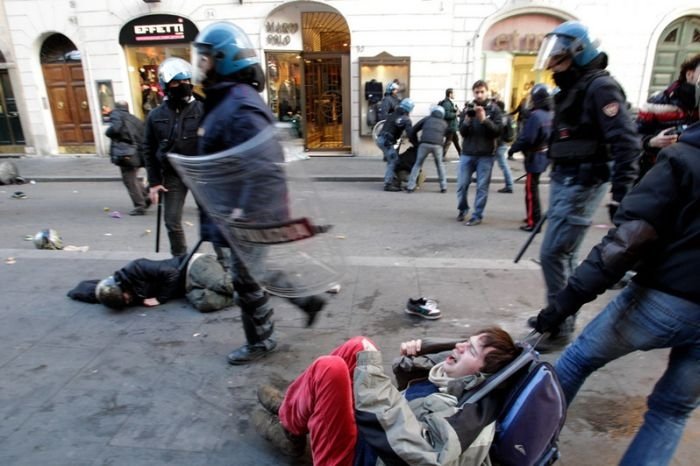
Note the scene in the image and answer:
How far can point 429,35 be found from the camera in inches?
486

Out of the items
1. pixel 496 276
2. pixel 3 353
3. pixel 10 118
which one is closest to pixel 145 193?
pixel 3 353

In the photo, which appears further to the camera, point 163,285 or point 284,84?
point 284,84

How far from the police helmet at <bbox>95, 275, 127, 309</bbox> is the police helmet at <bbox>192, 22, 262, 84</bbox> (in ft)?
6.49

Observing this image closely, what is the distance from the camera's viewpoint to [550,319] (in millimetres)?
1961

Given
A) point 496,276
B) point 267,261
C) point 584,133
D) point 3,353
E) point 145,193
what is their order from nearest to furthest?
point 267,261 → point 584,133 → point 3,353 → point 496,276 → point 145,193

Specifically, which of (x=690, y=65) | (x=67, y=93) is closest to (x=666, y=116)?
(x=690, y=65)

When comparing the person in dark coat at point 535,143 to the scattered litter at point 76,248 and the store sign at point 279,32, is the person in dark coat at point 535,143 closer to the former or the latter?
the scattered litter at point 76,248

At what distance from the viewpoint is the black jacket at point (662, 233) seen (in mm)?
1645

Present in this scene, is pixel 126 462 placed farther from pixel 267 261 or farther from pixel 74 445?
pixel 267 261

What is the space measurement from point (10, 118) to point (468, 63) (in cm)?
1316

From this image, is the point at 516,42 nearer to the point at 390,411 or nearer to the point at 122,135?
the point at 122,135

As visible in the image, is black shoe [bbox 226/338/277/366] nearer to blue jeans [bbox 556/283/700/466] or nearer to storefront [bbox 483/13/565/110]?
blue jeans [bbox 556/283/700/466]

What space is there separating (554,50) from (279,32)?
11446mm

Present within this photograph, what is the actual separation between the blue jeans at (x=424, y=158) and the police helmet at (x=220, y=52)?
20.1 ft
